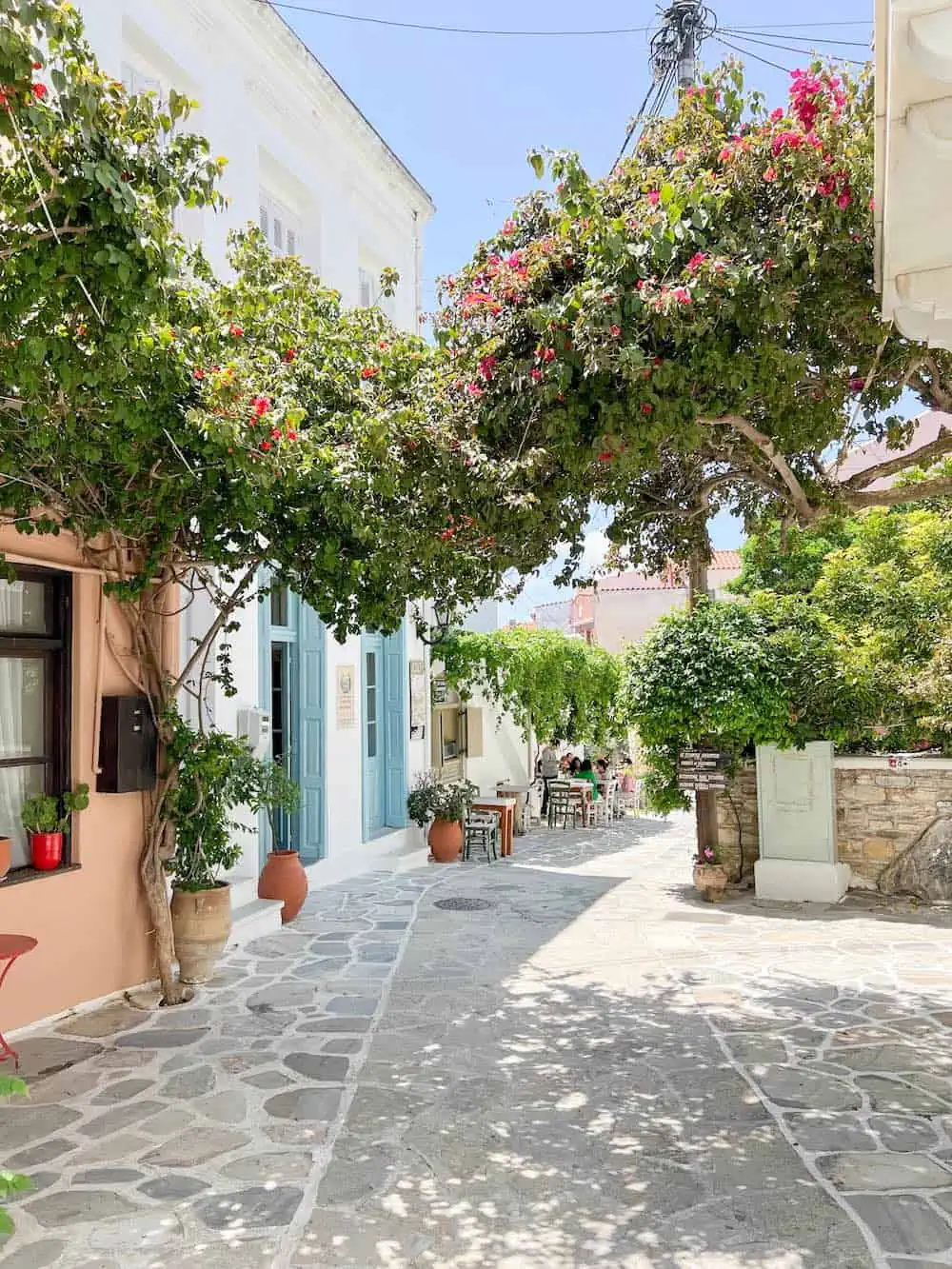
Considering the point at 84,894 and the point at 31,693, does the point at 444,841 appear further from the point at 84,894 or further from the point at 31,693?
the point at 31,693

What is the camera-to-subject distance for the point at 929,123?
285 centimetres

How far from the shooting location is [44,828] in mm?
5934

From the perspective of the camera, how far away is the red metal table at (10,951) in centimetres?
489

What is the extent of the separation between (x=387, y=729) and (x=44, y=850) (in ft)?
20.9

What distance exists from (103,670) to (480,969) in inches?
137

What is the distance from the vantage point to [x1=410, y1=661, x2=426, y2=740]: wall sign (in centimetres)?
1232

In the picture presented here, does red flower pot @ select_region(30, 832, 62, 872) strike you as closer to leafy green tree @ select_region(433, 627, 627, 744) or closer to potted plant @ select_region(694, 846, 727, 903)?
potted plant @ select_region(694, 846, 727, 903)

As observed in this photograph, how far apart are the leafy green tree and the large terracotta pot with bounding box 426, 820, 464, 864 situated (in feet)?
8.63

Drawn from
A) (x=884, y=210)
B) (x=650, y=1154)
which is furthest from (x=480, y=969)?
(x=884, y=210)

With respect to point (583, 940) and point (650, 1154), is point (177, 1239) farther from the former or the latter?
point (583, 940)

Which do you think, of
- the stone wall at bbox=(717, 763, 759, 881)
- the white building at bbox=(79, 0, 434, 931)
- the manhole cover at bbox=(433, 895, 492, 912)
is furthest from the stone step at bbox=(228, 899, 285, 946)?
the stone wall at bbox=(717, 763, 759, 881)

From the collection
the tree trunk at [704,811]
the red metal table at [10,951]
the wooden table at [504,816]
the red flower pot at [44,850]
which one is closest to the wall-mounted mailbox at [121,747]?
the red flower pot at [44,850]

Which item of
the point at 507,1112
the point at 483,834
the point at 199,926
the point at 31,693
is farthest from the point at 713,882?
the point at 31,693

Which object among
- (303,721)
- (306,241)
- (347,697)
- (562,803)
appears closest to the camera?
(303,721)
